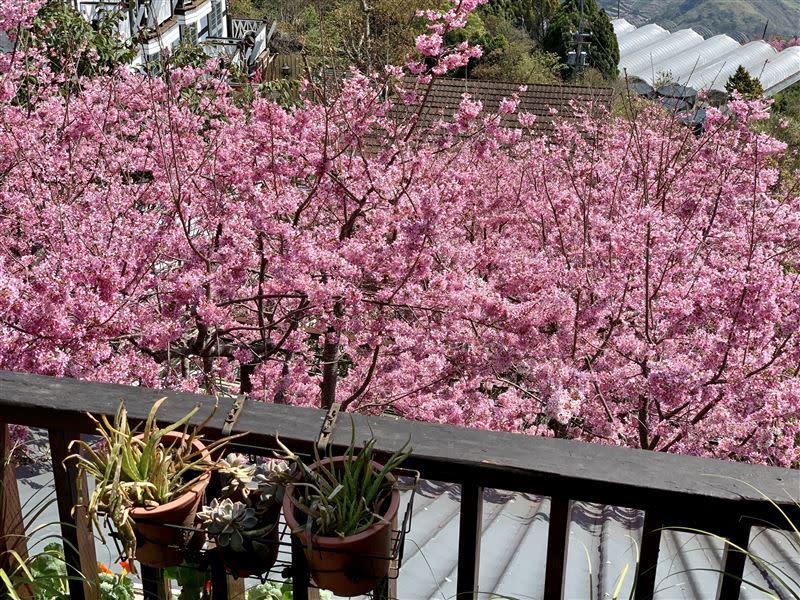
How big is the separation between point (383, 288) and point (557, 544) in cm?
403

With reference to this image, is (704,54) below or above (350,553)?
above

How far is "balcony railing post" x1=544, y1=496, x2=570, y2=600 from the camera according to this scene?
1401mm

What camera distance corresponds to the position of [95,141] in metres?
7.34

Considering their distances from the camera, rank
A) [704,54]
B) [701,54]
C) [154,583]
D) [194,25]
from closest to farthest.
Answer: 1. [154,583]
2. [194,25]
3. [704,54]
4. [701,54]

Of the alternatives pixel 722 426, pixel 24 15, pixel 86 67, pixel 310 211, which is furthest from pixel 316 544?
pixel 86 67

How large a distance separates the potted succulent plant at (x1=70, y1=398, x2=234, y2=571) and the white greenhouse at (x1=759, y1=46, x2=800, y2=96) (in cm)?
4676

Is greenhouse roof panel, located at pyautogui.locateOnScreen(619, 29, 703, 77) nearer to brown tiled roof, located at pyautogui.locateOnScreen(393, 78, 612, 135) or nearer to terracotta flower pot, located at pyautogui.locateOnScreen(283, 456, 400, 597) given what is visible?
brown tiled roof, located at pyautogui.locateOnScreen(393, 78, 612, 135)

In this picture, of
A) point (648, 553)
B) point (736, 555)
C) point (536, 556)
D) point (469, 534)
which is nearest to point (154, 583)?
point (469, 534)

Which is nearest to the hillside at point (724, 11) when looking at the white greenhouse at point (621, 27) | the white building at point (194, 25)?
the white greenhouse at point (621, 27)

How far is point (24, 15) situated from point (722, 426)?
5.97m

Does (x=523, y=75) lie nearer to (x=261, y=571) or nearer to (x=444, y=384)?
(x=444, y=384)

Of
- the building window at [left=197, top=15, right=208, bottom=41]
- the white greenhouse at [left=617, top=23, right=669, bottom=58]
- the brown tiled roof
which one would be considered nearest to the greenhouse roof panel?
the white greenhouse at [left=617, top=23, right=669, bottom=58]

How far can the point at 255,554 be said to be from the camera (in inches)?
59.5

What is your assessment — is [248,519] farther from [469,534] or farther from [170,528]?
[469,534]
